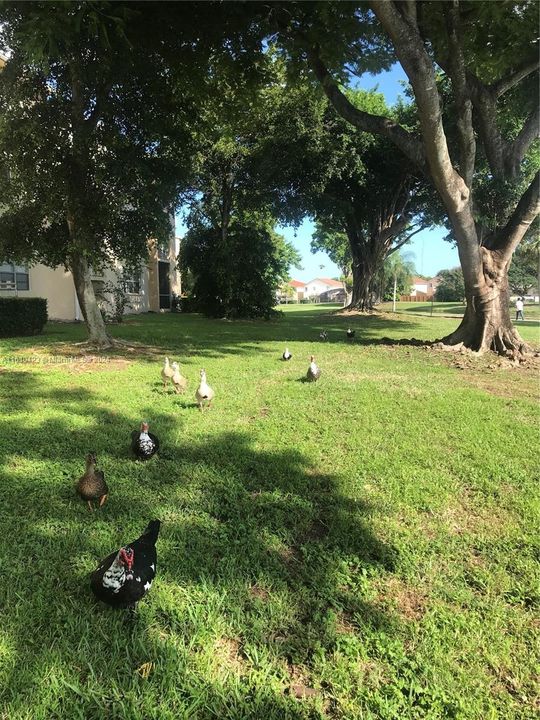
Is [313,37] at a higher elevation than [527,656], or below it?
higher

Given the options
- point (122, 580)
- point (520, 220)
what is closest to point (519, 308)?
point (520, 220)

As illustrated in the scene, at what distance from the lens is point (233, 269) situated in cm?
2102

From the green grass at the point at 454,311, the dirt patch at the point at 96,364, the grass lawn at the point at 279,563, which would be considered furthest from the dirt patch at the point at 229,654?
the green grass at the point at 454,311

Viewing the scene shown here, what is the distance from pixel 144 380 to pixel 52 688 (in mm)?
5912

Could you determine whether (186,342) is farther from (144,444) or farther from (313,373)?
(144,444)

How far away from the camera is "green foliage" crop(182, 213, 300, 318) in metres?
21.1

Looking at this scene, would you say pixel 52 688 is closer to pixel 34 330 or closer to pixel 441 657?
pixel 441 657

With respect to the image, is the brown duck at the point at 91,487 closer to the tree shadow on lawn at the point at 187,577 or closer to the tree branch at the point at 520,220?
the tree shadow on lawn at the point at 187,577

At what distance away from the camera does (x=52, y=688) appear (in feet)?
6.37

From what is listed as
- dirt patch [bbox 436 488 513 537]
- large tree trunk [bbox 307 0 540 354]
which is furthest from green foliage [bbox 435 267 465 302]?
dirt patch [bbox 436 488 513 537]

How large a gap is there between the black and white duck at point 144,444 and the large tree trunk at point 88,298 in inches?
268

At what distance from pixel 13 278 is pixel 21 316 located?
6.44 meters

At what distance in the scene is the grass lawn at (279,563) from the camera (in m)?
1.99

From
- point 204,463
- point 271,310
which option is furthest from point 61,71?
point 271,310
